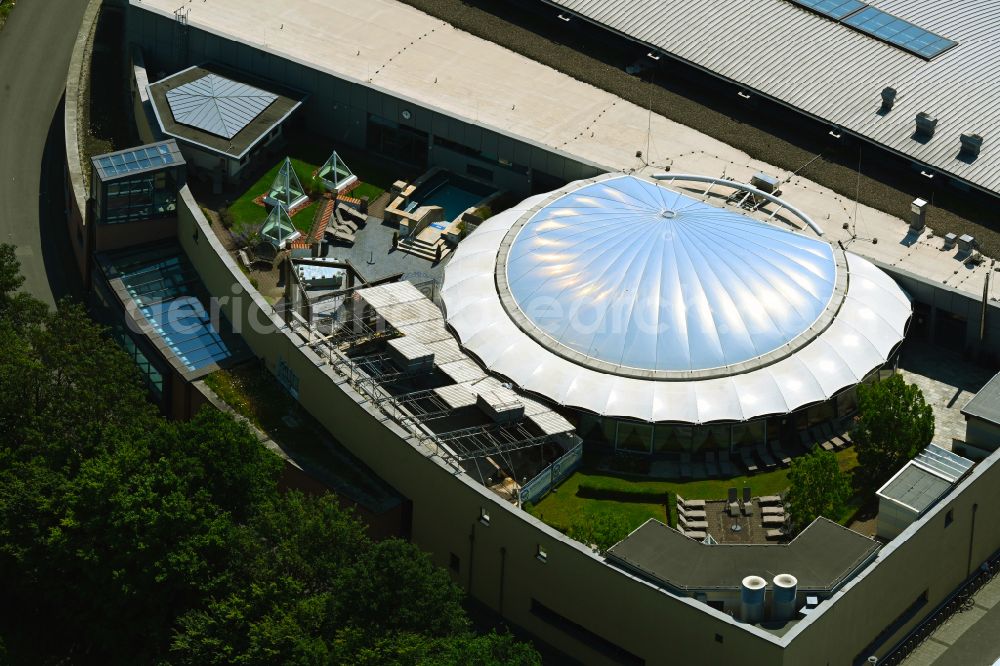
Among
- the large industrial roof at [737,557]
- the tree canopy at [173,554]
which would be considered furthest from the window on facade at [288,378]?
the large industrial roof at [737,557]

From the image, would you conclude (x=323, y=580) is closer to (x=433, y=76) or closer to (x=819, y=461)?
(x=819, y=461)

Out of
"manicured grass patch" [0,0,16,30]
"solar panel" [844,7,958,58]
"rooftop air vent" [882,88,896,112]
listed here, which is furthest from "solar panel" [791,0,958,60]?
"manicured grass patch" [0,0,16,30]

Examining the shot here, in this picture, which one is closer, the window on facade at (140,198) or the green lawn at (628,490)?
the green lawn at (628,490)

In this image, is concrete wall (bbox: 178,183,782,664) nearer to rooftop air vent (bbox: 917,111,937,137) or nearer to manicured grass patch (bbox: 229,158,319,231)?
manicured grass patch (bbox: 229,158,319,231)

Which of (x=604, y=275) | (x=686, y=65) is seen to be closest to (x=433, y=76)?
(x=686, y=65)

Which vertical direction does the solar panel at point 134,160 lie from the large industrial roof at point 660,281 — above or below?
above

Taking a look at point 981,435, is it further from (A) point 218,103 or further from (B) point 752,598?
(A) point 218,103

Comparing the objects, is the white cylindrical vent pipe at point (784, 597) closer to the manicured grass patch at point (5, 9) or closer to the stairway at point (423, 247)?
the stairway at point (423, 247)

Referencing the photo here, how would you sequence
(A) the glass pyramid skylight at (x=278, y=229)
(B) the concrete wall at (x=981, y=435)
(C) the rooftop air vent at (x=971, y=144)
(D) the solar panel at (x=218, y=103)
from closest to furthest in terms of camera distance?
(B) the concrete wall at (x=981, y=435), (A) the glass pyramid skylight at (x=278, y=229), (C) the rooftop air vent at (x=971, y=144), (D) the solar panel at (x=218, y=103)
